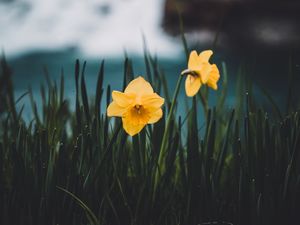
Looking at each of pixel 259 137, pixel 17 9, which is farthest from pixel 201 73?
pixel 17 9

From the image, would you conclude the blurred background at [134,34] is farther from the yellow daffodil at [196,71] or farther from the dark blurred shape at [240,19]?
the yellow daffodil at [196,71]

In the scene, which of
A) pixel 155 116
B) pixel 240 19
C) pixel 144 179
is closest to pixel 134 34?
pixel 240 19

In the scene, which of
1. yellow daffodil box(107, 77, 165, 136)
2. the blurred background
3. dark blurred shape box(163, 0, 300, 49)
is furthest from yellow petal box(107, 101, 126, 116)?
dark blurred shape box(163, 0, 300, 49)

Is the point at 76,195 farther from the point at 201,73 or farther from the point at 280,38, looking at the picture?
the point at 280,38

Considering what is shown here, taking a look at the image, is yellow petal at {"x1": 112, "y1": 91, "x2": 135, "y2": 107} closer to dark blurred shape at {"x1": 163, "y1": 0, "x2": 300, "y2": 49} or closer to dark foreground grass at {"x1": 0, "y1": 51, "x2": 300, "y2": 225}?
dark foreground grass at {"x1": 0, "y1": 51, "x2": 300, "y2": 225}

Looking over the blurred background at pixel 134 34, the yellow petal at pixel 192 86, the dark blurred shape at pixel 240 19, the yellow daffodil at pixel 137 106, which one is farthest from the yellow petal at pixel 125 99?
the dark blurred shape at pixel 240 19

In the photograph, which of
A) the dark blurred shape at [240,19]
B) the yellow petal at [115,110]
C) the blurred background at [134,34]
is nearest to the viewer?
the yellow petal at [115,110]

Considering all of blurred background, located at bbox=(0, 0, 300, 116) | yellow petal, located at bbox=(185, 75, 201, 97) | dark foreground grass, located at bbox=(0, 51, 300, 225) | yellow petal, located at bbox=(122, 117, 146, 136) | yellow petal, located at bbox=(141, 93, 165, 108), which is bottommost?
dark foreground grass, located at bbox=(0, 51, 300, 225)

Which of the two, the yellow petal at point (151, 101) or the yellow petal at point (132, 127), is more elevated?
the yellow petal at point (151, 101)
